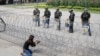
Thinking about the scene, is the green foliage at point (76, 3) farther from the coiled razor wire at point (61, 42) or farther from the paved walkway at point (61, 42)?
the coiled razor wire at point (61, 42)

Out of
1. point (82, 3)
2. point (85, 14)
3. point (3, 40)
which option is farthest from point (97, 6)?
point (3, 40)

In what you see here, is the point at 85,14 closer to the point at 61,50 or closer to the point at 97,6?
the point at 61,50

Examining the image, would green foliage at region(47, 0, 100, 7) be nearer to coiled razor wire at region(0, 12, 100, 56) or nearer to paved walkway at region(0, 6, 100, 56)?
paved walkway at region(0, 6, 100, 56)

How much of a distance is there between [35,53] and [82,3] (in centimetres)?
3127

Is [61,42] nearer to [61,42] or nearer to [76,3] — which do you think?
[61,42]

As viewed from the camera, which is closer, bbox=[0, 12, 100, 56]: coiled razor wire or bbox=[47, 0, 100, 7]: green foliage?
bbox=[0, 12, 100, 56]: coiled razor wire

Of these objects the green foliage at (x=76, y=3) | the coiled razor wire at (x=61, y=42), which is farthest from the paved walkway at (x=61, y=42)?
the green foliage at (x=76, y=3)

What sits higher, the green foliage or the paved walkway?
the paved walkway

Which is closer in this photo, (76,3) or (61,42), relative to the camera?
(61,42)

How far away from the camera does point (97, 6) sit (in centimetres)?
4103

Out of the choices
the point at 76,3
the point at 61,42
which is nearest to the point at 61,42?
the point at 61,42

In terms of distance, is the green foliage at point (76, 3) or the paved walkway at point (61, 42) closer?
the paved walkway at point (61, 42)

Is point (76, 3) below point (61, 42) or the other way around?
below

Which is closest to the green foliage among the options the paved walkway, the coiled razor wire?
the paved walkway
